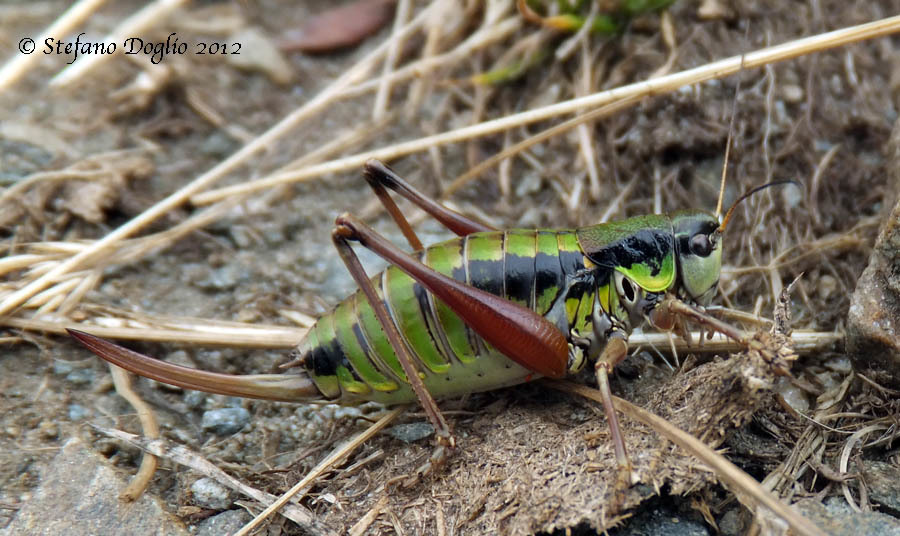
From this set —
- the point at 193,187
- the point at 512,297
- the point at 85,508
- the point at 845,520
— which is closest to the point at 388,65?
the point at 193,187

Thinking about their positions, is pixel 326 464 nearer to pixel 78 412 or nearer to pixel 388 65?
pixel 78 412

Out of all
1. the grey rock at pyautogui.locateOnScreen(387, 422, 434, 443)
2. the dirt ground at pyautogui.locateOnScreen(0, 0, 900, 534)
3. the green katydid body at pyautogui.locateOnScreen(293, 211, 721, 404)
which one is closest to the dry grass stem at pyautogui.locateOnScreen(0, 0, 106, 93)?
the dirt ground at pyautogui.locateOnScreen(0, 0, 900, 534)

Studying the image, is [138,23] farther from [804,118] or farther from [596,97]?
[804,118]

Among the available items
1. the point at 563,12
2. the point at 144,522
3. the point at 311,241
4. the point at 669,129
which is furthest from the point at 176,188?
the point at 669,129

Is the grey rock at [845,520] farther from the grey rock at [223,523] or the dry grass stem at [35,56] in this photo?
the dry grass stem at [35,56]

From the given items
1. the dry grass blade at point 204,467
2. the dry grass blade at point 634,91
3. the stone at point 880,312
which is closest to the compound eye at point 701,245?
the stone at point 880,312

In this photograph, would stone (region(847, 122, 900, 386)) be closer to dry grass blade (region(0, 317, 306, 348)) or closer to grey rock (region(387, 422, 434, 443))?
grey rock (region(387, 422, 434, 443))
